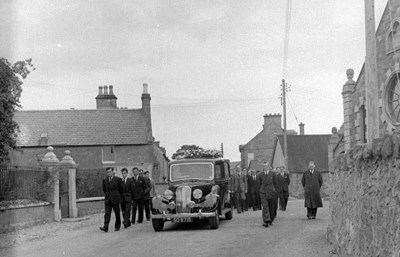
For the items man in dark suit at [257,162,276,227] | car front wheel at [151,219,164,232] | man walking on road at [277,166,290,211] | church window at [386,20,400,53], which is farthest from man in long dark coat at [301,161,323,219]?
church window at [386,20,400,53]

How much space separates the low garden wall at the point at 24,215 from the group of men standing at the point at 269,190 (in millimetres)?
7349

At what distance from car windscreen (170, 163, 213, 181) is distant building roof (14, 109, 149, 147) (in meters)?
29.1

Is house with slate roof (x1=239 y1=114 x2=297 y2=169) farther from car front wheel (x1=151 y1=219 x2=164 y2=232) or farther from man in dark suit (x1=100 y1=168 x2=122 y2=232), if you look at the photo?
car front wheel (x1=151 y1=219 x2=164 y2=232)

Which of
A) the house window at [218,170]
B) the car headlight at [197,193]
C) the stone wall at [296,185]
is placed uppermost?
the house window at [218,170]

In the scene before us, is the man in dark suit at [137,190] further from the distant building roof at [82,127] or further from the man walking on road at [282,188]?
the distant building roof at [82,127]

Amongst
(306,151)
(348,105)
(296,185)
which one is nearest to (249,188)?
(348,105)

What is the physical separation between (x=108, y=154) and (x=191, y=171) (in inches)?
1189

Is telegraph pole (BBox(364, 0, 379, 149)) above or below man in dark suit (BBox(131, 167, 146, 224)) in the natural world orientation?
above

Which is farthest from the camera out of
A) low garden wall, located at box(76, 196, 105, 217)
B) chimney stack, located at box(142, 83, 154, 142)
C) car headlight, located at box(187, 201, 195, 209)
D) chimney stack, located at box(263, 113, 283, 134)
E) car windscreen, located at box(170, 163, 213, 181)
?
chimney stack, located at box(263, 113, 283, 134)

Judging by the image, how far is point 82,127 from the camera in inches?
1847

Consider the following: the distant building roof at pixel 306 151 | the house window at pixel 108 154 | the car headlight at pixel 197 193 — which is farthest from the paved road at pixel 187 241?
the distant building roof at pixel 306 151

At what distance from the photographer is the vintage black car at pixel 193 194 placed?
48.4 feet

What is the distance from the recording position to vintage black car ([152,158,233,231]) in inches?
581

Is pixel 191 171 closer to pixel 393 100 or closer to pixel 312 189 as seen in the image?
pixel 312 189
